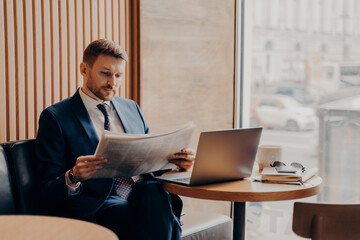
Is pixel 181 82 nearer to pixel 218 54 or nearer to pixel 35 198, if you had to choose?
pixel 218 54

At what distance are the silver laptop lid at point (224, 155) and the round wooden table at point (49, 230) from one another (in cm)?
77

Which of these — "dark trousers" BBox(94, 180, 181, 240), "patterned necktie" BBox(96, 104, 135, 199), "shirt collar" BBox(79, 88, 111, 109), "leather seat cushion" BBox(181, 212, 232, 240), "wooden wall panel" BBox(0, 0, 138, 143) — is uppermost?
"wooden wall panel" BBox(0, 0, 138, 143)

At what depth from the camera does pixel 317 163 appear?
3.68 metres

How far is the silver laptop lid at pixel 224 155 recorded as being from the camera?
194 cm

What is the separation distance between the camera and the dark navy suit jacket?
2094 millimetres

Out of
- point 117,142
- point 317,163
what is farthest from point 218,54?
point 117,142

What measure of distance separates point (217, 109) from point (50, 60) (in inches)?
63.0

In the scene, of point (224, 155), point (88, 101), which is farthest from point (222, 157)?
point (88, 101)

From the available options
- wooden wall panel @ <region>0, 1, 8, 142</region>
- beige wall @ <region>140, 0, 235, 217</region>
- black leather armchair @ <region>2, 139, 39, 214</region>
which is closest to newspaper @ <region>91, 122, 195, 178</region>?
black leather armchair @ <region>2, 139, 39, 214</region>

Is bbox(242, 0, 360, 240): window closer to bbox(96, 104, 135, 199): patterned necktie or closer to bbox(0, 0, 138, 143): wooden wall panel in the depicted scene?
bbox(0, 0, 138, 143): wooden wall panel

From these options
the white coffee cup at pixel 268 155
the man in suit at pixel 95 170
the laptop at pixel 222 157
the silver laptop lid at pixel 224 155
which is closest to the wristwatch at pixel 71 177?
the man in suit at pixel 95 170

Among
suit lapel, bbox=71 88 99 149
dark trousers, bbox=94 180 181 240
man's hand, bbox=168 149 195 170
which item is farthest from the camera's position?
suit lapel, bbox=71 88 99 149

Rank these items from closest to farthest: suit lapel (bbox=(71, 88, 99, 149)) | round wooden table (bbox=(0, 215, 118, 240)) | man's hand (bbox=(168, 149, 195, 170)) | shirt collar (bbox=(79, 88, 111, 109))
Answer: round wooden table (bbox=(0, 215, 118, 240)) → man's hand (bbox=(168, 149, 195, 170)) → suit lapel (bbox=(71, 88, 99, 149)) → shirt collar (bbox=(79, 88, 111, 109))

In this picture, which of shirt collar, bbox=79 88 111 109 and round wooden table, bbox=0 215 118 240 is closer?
round wooden table, bbox=0 215 118 240
